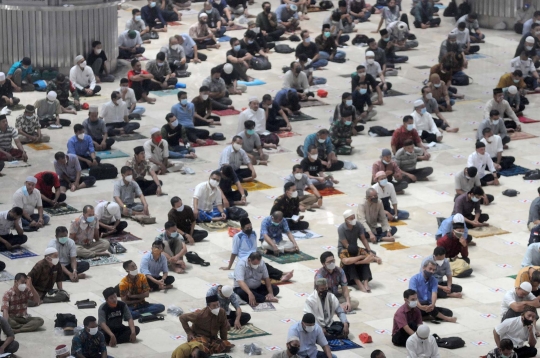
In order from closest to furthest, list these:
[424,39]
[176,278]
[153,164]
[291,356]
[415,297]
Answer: [291,356]
[415,297]
[176,278]
[153,164]
[424,39]

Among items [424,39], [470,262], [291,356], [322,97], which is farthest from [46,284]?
[424,39]

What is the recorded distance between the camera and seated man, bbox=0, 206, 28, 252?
87.5 ft

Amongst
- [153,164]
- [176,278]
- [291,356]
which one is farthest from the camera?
[153,164]

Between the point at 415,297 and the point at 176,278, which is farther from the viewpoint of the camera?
the point at 176,278

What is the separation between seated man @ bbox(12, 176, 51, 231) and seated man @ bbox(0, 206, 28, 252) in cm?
87

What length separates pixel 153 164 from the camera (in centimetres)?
3106

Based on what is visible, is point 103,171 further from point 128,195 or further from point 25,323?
point 25,323

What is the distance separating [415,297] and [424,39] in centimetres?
2187

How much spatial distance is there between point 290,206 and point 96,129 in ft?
20.5

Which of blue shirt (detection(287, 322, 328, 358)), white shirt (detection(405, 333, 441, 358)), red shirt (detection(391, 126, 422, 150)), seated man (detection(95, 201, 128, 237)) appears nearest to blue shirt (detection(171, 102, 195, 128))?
red shirt (detection(391, 126, 422, 150))

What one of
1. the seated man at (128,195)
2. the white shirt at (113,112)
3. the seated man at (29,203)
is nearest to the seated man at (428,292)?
the seated man at (128,195)

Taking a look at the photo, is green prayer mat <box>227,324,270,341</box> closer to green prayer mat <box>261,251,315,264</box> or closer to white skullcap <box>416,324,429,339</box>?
white skullcap <box>416,324,429,339</box>

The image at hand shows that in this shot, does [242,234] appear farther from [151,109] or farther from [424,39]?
[424,39]

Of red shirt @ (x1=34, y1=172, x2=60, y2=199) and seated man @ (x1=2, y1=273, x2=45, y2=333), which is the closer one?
seated man @ (x1=2, y1=273, x2=45, y2=333)
